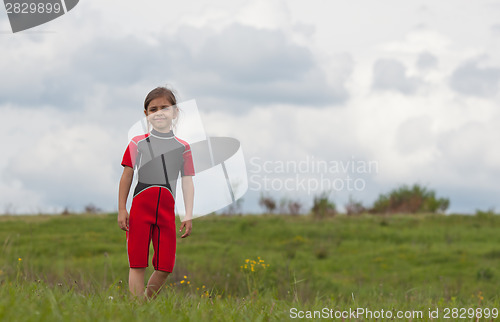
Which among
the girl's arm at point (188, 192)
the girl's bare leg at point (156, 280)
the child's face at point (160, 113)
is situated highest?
the child's face at point (160, 113)

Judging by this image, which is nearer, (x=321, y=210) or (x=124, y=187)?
(x=124, y=187)

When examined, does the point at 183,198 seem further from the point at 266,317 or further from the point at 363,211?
the point at 363,211

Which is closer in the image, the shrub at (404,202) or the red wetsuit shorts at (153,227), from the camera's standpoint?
the red wetsuit shorts at (153,227)

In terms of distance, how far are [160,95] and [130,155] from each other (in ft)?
1.94

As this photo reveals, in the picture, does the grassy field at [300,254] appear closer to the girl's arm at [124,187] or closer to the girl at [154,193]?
the girl at [154,193]

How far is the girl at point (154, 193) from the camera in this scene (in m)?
4.71

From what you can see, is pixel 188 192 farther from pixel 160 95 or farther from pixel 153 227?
pixel 160 95

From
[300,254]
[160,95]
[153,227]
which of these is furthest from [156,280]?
[300,254]

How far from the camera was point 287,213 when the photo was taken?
22.4 m

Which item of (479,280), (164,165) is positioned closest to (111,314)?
(164,165)

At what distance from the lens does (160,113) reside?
15.9 feet

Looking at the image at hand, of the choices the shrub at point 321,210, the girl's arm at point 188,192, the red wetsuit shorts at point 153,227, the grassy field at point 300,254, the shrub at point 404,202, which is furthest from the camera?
the shrub at point 404,202

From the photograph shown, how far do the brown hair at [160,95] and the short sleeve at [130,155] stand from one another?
371mm

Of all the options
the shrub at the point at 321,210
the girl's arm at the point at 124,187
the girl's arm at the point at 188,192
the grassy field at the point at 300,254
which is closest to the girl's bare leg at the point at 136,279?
the girl's arm at the point at 124,187
